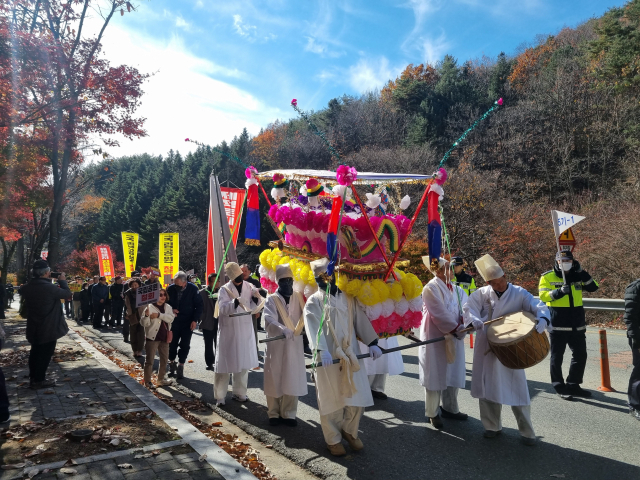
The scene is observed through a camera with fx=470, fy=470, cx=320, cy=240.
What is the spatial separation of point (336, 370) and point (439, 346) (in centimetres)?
164

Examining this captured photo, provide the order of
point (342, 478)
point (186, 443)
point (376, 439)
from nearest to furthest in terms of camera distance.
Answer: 1. point (342, 478)
2. point (186, 443)
3. point (376, 439)

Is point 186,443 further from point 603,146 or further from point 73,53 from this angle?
point 603,146

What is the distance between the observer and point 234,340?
6.96 m

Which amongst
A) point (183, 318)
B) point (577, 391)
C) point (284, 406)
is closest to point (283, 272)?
point (284, 406)

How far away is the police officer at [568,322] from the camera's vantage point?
22.0 feet

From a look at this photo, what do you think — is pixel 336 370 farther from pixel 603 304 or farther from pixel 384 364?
pixel 603 304

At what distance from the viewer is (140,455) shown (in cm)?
452

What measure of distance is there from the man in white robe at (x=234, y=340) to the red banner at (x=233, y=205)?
444 cm

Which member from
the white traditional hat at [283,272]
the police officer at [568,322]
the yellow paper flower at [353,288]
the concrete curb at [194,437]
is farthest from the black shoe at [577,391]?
the concrete curb at [194,437]

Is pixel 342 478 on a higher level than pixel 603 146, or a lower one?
lower

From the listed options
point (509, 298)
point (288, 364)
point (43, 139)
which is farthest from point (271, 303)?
point (43, 139)

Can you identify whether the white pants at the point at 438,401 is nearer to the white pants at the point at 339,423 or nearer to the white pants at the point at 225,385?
the white pants at the point at 339,423

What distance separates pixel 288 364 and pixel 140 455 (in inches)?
78.7

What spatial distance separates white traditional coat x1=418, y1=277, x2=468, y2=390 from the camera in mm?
5734
